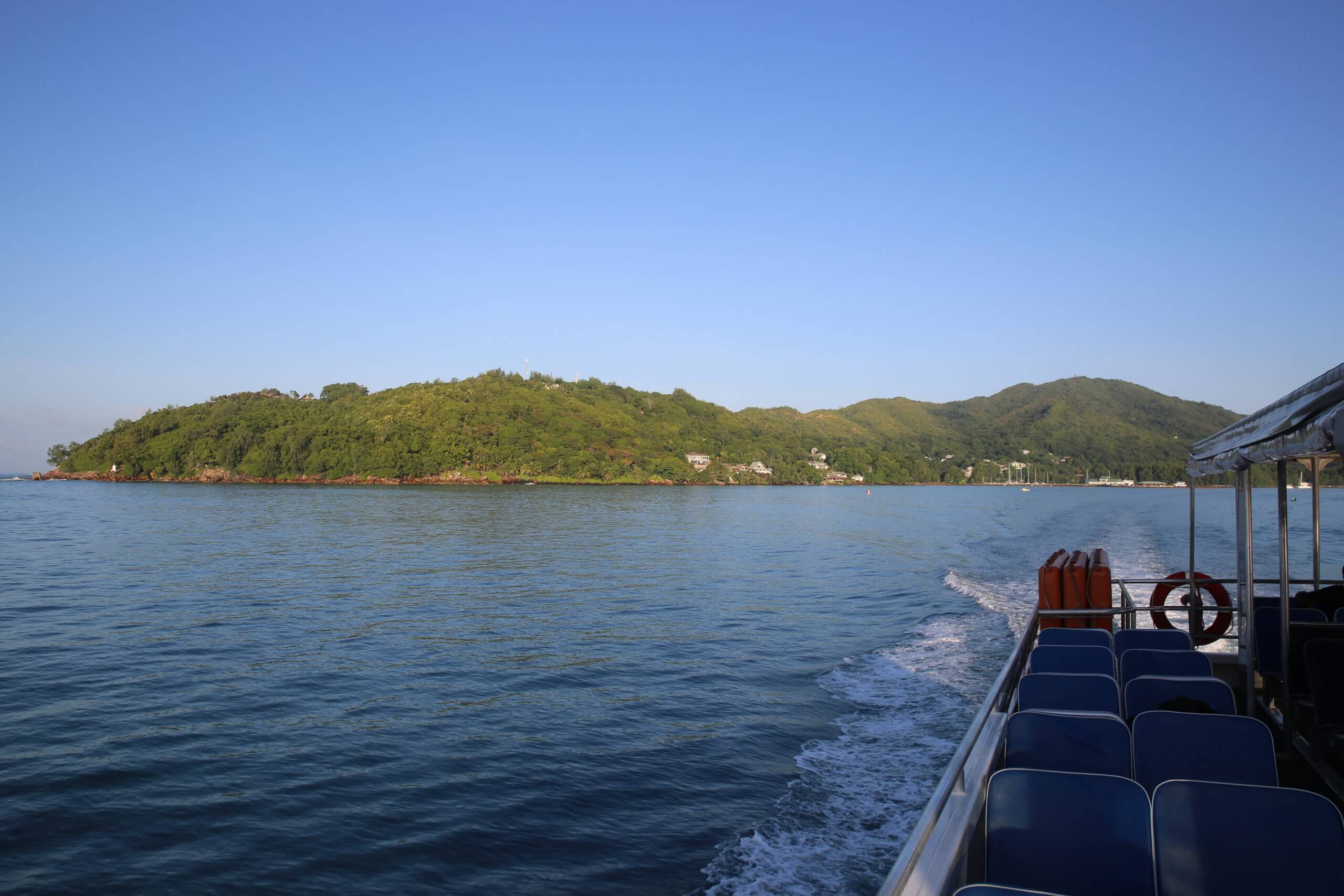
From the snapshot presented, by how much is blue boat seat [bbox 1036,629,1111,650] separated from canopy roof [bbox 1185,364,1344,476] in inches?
70.7

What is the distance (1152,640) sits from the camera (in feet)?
23.9

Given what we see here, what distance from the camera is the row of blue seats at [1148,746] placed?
395 centimetres

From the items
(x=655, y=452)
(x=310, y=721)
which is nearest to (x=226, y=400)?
(x=655, y=452)

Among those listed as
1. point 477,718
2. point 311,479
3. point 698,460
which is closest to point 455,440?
point 311,479

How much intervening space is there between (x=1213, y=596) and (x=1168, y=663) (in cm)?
690

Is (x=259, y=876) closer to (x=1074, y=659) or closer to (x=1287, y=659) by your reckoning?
(x=1074, y=659)

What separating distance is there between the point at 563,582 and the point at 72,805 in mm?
15987

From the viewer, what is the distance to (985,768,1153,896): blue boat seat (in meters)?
3.21

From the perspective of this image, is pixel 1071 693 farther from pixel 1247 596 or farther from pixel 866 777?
pixel 866 777

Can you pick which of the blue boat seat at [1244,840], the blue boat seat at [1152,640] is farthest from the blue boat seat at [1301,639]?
the blue boat seat at [1244,840]

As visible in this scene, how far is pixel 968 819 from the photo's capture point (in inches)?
141

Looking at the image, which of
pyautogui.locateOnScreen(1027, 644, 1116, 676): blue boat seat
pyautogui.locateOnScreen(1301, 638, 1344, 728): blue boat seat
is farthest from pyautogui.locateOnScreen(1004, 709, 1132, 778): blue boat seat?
pyautogui.locateOnScreen(1301, 638, 1344, 728): blue boat seat

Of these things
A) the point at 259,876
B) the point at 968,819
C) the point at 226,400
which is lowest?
the point at 259,876

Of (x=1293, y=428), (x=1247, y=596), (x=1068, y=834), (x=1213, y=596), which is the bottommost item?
(x=1213, y=596)
